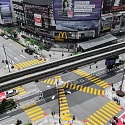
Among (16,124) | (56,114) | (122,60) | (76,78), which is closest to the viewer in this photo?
(16,124)

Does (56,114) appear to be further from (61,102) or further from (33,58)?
(33,58)

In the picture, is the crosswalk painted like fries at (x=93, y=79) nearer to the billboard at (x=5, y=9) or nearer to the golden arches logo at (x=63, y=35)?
the golden arches logo at (x=63, y=35)

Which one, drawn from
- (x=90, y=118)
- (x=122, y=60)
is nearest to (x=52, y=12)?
(x=122, y=60)

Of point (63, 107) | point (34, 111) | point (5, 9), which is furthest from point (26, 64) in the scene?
point (5, 9)

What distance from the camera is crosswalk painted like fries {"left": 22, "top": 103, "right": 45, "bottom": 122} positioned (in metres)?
52.5

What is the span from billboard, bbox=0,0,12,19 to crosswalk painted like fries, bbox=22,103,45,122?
73774mm

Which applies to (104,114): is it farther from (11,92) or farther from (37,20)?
(37,20)

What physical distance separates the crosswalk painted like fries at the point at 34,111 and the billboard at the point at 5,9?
73774mm

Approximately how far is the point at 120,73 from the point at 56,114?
102 ft

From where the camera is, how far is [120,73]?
7094 cm

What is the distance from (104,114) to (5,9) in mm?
86855

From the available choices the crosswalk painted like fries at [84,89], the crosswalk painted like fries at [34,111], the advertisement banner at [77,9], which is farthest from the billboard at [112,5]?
the crosswalk painted like fries at [34,111]

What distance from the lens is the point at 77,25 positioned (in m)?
90.2

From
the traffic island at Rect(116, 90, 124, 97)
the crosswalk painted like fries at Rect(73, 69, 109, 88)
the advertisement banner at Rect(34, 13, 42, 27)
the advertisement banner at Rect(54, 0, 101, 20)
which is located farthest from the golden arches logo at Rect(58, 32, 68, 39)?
the traffic island at Rect(116, 90, 124, 97)
